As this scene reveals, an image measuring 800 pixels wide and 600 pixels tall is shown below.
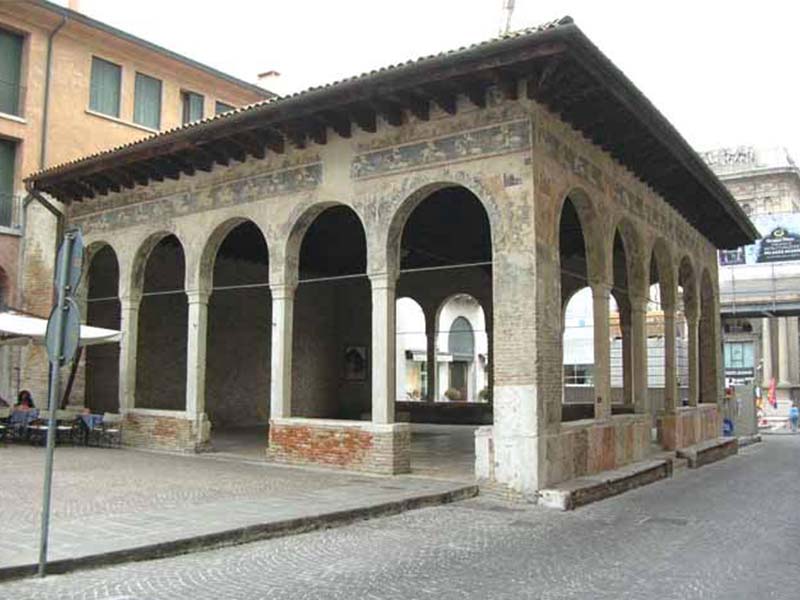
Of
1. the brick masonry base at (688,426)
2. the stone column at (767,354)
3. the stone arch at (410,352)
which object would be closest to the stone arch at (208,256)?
the brick masonry base at (688,426)

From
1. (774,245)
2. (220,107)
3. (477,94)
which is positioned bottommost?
(477,94)

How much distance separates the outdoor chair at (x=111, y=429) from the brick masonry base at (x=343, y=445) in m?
4.08

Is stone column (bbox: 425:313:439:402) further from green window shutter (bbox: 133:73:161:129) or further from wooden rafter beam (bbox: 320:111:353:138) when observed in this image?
wooden rafter beam (bbox: 320:111:353:138)

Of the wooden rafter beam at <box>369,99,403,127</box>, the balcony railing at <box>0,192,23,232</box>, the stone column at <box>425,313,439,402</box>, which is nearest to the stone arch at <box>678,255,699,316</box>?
the stone column at <box>425,313,439,402</box>

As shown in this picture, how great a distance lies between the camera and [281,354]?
12773 millimetres

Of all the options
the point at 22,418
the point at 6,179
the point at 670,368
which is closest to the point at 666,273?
the point at 670,368

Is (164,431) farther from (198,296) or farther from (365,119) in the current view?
(365,119)

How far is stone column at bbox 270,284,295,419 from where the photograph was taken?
41.5ft

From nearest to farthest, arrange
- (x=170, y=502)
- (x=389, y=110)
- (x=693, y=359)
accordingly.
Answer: (x=170, y=502), (x=389, y=110), (x=693, y=359)

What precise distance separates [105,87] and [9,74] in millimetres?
2476

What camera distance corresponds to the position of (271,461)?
41.4 feet

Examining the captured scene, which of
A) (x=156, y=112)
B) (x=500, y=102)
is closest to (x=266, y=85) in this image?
(x=156, y=112)

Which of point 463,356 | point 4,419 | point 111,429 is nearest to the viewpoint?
point 111,429

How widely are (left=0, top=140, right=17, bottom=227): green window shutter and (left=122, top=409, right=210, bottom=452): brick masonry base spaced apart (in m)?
5.45
